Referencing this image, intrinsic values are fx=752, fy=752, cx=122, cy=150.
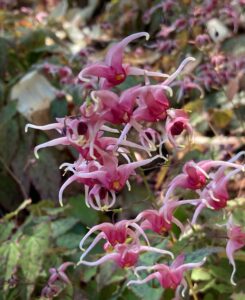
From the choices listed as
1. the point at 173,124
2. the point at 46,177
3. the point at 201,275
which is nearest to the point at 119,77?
the point at 173,124

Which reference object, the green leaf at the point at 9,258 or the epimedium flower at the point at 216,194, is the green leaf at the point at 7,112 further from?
the epimedium flower at the point at 216,194

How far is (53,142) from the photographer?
125cm

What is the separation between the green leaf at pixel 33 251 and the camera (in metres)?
1.93

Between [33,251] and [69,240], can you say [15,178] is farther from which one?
[33,251]

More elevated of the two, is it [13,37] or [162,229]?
[162,229]

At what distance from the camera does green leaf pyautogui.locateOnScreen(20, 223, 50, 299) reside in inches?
75.9

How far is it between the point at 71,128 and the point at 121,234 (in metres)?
0.25

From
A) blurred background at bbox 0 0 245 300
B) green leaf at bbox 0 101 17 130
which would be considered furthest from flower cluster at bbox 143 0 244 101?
green leaf at bbox 0 101 17 130

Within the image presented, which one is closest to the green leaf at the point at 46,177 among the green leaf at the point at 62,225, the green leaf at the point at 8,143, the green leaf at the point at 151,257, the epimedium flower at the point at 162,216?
the green leaf at the point at 8,143

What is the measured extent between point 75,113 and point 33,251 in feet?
1.75

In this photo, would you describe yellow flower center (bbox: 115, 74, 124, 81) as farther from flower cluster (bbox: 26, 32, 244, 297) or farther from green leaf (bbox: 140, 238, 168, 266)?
green leaf (bbox: 140, 238, 168, 266)

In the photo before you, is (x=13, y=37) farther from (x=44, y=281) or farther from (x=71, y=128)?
(x=71, y=128)

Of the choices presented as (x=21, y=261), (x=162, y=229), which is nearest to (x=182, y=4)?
(x=21, y=261)

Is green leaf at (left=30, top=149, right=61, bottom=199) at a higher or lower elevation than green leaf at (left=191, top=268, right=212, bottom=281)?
lower
